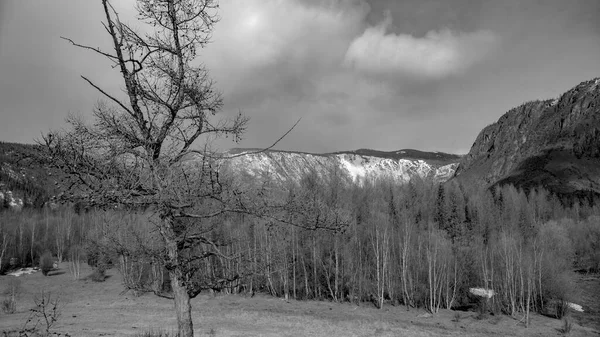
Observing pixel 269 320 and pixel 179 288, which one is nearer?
pixel 179 288

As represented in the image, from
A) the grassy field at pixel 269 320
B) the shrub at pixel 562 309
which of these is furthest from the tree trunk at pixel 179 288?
the shrub at pixel 562 309

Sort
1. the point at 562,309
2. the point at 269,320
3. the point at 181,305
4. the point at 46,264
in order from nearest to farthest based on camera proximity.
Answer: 1. the point at 181,305
2. the point at 269,320
3. the point at 562,309
4. the point at 46,264

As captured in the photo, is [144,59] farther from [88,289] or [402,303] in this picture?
[88,289]

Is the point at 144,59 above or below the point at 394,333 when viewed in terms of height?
above

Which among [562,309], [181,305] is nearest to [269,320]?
[181,305]

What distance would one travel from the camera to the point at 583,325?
37.5 meters

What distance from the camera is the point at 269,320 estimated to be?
33.0 meters

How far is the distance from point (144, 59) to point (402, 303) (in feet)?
150

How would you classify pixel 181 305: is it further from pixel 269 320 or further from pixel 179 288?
pixel 269 320

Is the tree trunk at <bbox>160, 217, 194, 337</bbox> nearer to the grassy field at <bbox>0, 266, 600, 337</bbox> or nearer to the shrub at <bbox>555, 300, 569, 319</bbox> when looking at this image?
the grassy field at <bbox>0, 266, 600, 337</bbox>

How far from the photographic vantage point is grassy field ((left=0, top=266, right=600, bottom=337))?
94.1 feet

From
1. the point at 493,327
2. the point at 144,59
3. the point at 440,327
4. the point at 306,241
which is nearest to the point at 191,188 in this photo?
the point at 144,59

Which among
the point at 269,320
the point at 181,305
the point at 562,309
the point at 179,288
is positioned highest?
the point at 179,288

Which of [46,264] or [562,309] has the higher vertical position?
[46,264]
